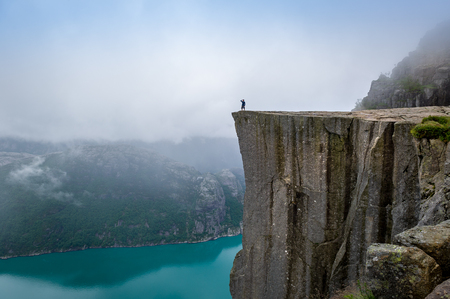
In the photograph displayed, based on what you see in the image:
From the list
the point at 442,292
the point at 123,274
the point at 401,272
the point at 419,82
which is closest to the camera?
the point at 442,292

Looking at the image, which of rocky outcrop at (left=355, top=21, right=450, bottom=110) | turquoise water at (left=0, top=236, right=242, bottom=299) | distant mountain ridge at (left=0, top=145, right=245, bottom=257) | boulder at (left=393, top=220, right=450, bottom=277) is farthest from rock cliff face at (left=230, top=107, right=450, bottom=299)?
distant mountain ridge at (left=0, top=145, right=245, bottom=257)

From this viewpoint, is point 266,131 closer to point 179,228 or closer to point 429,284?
point 429,284

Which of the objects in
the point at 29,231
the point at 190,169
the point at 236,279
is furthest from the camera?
the point at 190,169

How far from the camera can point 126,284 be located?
213ft

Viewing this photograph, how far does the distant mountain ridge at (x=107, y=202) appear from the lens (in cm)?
11545

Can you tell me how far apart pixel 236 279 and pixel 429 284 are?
42.3ft

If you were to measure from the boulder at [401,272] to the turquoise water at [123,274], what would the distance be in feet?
199

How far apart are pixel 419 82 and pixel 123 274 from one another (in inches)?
3398

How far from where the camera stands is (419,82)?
3114 cm

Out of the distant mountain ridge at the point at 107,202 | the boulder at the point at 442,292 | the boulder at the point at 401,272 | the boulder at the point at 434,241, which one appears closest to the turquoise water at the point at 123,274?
the distant mountain ridge at the point at 107,202

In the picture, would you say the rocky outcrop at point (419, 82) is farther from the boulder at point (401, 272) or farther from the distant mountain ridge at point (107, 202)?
the distant mountain ridge at point (107, 202)

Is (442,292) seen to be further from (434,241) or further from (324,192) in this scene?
(324,192)

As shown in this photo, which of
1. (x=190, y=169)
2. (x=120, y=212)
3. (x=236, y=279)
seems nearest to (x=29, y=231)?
(x=120, y=212)

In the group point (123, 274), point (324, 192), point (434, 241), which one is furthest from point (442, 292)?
point (123, 274)
